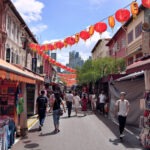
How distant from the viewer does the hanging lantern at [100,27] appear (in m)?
12.7

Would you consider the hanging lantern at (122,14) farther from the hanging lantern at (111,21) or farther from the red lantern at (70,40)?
the red lantern at (70,40)

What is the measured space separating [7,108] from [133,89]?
684 centimetres

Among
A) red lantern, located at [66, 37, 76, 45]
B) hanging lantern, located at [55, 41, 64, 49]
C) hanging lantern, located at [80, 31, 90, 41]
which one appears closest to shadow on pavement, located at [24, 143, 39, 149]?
hanging lantern, located at [80, 31, 90, 41]

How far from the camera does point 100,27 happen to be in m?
12.8

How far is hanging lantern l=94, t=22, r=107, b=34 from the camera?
41.7ft

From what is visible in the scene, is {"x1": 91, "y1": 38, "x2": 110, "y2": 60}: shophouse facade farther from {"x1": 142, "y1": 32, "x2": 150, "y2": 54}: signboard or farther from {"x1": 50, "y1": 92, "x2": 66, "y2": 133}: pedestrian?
{"x1": 50, "y1": 92, "x2": 66, "y2": 133}: pedestrian

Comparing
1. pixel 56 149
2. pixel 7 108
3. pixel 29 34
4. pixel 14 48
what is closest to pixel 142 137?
pixel 56 149

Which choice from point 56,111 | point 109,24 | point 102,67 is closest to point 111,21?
point 109,24

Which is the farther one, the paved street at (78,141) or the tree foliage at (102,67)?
the tree foliage at (102,67)

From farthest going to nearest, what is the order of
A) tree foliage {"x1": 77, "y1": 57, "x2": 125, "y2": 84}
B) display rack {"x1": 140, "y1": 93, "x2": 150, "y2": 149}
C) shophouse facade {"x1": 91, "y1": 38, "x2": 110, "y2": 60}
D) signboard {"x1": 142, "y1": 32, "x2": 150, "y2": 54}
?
1. shophouse facade {"x1": 91, "y1": 38, "x2": 110, "y2": 60}
2. tree foliage {"x1": 77, "y1": 57, "x2": 125, "y2": 84}
3. signboard {"x1": 142, "y1": 32, "x2": 150, "y2": 54}
4. display rack {"x1": 140, "y1": 93, "x2": 150, "y2": 149}

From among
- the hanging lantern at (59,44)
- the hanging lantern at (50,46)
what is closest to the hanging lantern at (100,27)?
the hanging lantern at (59,44)

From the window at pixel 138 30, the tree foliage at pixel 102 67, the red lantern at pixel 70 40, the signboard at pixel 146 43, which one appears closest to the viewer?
the red lantern at pixel 70 40

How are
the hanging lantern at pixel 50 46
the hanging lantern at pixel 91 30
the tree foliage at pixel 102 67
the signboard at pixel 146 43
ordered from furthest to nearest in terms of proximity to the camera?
the tree foliage at pixel 102 67 < the hanging lantern at pixel 50 46 < the signboard at pixel 146 43 < the hanging lantern at pixel 91 30

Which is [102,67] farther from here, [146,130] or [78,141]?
[146,130]
